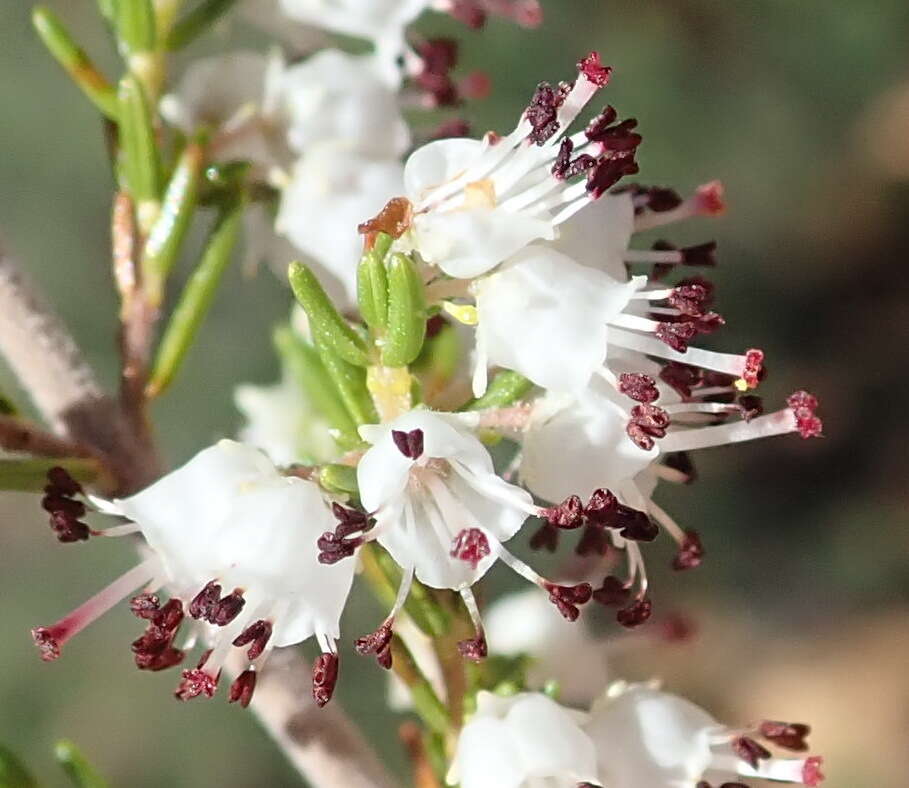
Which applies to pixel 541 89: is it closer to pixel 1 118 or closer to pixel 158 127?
pixel 158 127

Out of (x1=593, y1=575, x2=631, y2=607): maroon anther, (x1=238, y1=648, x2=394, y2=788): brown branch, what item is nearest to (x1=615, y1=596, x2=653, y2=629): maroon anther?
(x1=593, y1=575, x2=631, y2=607): maroon anther

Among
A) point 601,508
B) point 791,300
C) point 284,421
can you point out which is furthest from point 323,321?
point 791,300

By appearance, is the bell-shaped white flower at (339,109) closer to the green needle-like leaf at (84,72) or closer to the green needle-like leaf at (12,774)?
the green needle-like leaf at (84,72)

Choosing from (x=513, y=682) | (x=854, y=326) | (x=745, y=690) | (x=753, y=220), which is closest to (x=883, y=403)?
(x=854, y=326)

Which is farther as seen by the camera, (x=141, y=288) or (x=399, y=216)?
(x=141, y=288)

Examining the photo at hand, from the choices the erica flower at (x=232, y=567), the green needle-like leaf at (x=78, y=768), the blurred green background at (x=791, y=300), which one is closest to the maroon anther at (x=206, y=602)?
the erica flower at (x=232, y=567)

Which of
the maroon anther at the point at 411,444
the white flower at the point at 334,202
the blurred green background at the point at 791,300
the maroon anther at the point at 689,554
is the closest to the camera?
the maroon anther at the point at 411,444
